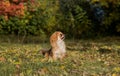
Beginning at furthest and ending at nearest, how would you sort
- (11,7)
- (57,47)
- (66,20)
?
(66,20), (11,7), (57,47)

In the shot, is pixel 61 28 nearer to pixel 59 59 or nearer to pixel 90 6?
pixel 90 6

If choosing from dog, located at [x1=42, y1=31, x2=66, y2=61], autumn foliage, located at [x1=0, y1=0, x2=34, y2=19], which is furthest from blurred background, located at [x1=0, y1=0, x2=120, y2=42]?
dog, located at [x1=42, y1=31, x2=66, y2=61]

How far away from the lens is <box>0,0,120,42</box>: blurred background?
3291 cm

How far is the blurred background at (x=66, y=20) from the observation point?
1296 inches

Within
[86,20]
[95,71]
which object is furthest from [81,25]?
[95,71]

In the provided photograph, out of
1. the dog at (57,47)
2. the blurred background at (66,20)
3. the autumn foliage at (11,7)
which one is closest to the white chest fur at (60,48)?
the dog at (57,47)

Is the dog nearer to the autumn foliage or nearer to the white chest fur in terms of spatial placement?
the white chest fur

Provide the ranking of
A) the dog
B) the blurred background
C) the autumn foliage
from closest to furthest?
the dog < the autumn foliage < the blurred background

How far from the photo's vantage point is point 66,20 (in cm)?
3481

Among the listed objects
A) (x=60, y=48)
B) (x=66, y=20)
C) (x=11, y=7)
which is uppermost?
(x=60, y=48)

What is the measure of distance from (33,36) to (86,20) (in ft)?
13.0

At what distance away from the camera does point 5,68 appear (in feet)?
31.6

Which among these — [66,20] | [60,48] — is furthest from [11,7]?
[60,48]

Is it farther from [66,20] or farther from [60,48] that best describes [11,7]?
[60,48]
